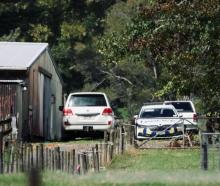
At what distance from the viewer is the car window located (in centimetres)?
2850

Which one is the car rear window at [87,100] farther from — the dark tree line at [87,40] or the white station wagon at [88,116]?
the dark tree line at [87,40]

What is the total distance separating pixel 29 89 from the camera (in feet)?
88.8

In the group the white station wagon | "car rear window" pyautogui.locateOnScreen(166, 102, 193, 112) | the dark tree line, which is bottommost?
the white station wagon

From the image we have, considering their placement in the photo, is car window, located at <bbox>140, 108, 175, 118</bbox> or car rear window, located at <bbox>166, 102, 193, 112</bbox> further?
car rear window, located at <bbox>166, 102, 193, 112</bbox>

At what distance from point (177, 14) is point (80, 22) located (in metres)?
42.5

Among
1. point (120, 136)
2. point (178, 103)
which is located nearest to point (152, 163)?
point (120, 136)

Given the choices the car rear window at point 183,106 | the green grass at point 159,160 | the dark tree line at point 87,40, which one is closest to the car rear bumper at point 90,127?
the dark tree line at point 87,40

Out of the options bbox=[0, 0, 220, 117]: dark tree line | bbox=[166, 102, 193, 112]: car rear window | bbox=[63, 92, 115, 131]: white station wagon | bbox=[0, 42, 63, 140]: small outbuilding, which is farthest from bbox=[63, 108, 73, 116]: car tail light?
bbox=[166, 102, 193, 112]: car rear window

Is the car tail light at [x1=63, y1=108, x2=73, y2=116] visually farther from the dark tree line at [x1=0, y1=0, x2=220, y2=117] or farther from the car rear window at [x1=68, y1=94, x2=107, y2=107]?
the dark tree line at [x1=0, y1=0, x2=220, y2=117]

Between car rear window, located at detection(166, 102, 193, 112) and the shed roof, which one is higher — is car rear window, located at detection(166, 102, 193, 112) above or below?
below

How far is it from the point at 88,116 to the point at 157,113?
3632mm

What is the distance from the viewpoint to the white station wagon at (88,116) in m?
26.0

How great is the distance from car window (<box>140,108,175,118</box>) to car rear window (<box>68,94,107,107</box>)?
2.53 meters

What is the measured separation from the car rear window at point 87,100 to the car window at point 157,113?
253 centimetres
